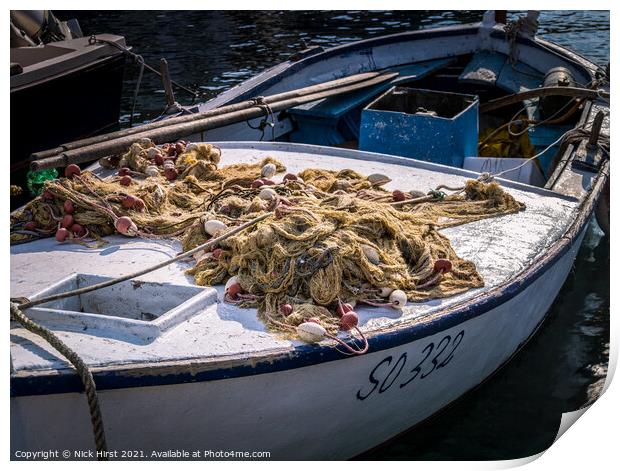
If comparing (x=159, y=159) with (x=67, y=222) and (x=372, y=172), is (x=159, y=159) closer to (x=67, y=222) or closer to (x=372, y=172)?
(x=67, y=222)

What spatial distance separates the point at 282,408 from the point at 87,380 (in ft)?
3.53

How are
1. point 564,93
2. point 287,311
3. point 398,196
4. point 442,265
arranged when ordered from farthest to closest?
point 564,93 < point 398,196 < point 442,265 < point 287,311

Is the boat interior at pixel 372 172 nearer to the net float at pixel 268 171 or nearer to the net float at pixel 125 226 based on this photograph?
the net float at pixel 125 226

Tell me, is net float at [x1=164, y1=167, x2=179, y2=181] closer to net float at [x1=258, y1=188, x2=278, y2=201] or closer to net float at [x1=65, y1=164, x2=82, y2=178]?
net float at [x1=65, y1=164, x2=82, y2=178]

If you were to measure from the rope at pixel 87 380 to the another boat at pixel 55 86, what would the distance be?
5500 millimetres

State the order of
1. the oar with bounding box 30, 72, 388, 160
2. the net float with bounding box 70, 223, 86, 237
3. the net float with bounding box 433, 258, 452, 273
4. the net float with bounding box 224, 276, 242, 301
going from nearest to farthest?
the net float with bounding box 224, 276, 242, 301
the net float with bounding box 433, 258, 452, 273
the net float with bounding box 70, 223, 86, 237
the oar with bounding box 30, 72, 388, 160

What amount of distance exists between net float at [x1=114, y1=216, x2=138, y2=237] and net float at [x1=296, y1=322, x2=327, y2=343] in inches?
69.0

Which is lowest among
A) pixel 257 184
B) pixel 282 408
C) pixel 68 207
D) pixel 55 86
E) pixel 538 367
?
pixel 538 367

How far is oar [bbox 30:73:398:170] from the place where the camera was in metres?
5.60

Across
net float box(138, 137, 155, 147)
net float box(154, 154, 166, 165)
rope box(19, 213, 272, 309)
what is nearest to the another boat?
net float box(138, 137, 155, 147)

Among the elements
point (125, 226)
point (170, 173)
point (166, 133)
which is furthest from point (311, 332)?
point (166, 133)

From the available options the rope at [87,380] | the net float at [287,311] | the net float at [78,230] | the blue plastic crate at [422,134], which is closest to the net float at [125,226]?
the net float at [78,230]

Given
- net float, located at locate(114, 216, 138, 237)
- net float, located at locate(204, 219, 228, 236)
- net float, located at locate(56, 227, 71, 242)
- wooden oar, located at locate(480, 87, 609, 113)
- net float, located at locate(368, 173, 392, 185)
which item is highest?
wooden oar, located at locate(480, 87, 609, 113)

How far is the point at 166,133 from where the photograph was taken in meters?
6.64
